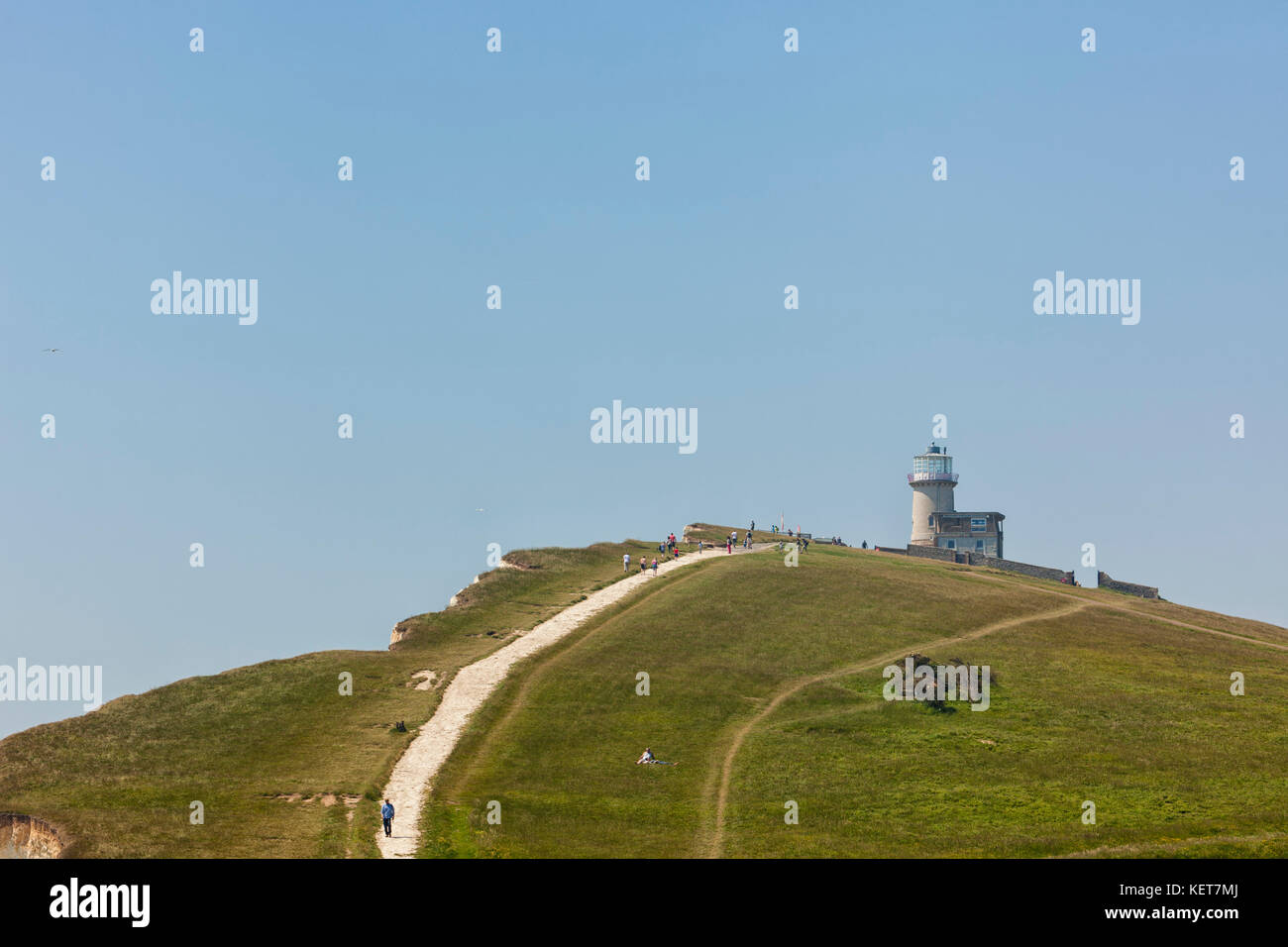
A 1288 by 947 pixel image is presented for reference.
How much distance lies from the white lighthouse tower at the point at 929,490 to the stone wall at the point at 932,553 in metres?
21.1

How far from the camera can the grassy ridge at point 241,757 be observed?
175 feet

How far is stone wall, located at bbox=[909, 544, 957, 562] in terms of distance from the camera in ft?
495

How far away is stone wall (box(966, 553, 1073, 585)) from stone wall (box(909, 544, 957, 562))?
3.88m

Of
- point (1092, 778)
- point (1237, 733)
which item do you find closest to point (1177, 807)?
point (1092, 778)

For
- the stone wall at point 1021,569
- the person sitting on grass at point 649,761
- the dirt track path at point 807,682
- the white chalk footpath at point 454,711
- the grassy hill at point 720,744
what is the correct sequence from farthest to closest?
1. the stone wall at point 1021,569
2. the person sitting on grass at point 649,761
3. the dirt track path at point 807,682
4. the grassy hill at point 720,744
5. the white chalk footpath at point 454,711

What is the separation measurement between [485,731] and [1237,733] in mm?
46454

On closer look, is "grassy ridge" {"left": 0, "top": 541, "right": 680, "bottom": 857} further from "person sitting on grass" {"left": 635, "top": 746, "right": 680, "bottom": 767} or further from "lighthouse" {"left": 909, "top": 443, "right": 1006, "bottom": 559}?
"lighthouse" {"left": 909, "top": 443, "right": 1006, "bottom": 559}

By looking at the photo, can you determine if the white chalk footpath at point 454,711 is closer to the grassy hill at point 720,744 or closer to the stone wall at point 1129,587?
the grassy hill at point 720,744

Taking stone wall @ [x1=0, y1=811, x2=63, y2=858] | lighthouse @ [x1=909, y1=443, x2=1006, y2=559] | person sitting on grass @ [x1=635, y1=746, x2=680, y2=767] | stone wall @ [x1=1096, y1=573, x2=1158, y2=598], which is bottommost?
stone wall @ [x1=0, y1=811, x2=63, y2=858]

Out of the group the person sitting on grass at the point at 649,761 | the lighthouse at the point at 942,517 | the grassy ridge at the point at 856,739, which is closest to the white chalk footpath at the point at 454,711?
the grassy ridge at the point at 856,739

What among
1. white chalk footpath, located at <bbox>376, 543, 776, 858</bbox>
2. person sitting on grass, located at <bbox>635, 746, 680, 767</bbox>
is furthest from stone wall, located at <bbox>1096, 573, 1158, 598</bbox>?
person sitting on grass, located at <bbox>635, 746, 680, 767</bbox>

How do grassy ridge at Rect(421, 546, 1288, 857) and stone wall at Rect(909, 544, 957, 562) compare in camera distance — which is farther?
stone wall at Rect(909, 544, 957, 562)

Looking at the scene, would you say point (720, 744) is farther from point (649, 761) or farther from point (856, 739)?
point (856, 739)
